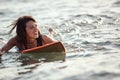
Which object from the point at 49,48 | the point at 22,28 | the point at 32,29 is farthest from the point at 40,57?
the point at 22,28

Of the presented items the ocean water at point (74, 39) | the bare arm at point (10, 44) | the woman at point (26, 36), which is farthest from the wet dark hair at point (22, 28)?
the ocean water at point (74, 39)

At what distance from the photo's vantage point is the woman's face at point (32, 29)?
25.9 feet

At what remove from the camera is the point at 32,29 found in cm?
795

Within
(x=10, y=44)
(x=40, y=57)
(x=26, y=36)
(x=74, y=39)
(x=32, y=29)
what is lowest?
(x=40, y=57)

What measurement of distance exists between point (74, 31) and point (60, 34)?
0.46 metres

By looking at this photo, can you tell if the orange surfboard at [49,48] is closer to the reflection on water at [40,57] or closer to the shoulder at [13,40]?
the reflection on water at [40,57]

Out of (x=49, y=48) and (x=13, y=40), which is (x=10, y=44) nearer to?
(x=13, y=40)

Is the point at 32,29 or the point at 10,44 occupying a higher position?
the point at 32,29

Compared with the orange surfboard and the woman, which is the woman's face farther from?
the orange surfboard

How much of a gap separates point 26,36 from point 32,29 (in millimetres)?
375

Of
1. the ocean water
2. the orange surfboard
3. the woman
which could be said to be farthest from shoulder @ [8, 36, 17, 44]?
the orange surfboard

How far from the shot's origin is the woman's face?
311 inches

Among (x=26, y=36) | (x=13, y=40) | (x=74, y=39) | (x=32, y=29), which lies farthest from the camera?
(x=74, y=39)

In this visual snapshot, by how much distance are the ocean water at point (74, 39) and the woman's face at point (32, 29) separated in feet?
1.69
